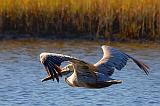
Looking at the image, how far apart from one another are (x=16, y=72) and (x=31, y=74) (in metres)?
0.26

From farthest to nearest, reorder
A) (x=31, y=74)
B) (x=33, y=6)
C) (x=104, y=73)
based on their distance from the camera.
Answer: (x=33, y=6) → (x=31, y=74) → (x=104, y=73)

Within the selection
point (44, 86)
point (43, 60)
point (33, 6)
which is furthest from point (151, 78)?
point (43, 60)

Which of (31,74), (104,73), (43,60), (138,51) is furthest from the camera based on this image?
(138,51)

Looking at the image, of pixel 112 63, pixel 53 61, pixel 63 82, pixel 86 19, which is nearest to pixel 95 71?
pixel 112 63

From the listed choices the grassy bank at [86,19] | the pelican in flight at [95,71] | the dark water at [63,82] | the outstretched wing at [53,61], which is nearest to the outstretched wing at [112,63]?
the pelican in flight at [95,71]

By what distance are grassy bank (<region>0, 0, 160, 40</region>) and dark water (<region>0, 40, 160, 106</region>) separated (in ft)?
1.00

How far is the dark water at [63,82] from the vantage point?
10.8 meters

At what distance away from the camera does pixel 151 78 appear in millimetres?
12359

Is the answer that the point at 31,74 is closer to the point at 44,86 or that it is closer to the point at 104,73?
the point at 44,86

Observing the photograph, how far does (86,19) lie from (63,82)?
367 cm

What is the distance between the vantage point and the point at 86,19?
51.4 ft

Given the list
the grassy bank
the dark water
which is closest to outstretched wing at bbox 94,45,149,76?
the dark water

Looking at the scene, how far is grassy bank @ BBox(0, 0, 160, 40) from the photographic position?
15492mm

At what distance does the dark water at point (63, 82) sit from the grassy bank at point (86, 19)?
1.00 ft
